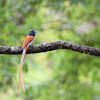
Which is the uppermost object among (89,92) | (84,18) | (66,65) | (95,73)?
(84,18)

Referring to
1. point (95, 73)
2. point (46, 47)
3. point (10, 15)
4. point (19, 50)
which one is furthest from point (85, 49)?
point (10, 15)

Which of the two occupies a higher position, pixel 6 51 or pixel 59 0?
pixel 59 0

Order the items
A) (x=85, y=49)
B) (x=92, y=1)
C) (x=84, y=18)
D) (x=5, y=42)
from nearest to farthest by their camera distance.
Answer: (x=85, y=49)
(x=5, y=42)
(x=92, y=1)
(x=84, y=18)

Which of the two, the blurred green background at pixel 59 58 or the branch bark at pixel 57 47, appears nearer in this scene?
the branch bark at pixel 57 47

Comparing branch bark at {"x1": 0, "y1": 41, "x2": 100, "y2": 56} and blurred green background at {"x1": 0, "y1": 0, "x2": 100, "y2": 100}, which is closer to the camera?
branch bark at {"x1": 0, "y1": 41, "x2": 100, "y2": 56}

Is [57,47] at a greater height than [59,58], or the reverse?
[59,58]

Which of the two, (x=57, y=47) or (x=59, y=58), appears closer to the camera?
(x=57, y=47)

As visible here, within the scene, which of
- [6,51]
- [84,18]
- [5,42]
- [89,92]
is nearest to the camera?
[6,51]

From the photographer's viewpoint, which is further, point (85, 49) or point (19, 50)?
point (19, 50)

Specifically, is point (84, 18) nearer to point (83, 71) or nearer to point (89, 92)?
point (83, 71)

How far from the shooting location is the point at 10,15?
18.4 ft

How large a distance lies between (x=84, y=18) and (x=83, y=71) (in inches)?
65.9

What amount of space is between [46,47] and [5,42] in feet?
5.16

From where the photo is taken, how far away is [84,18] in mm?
6207
